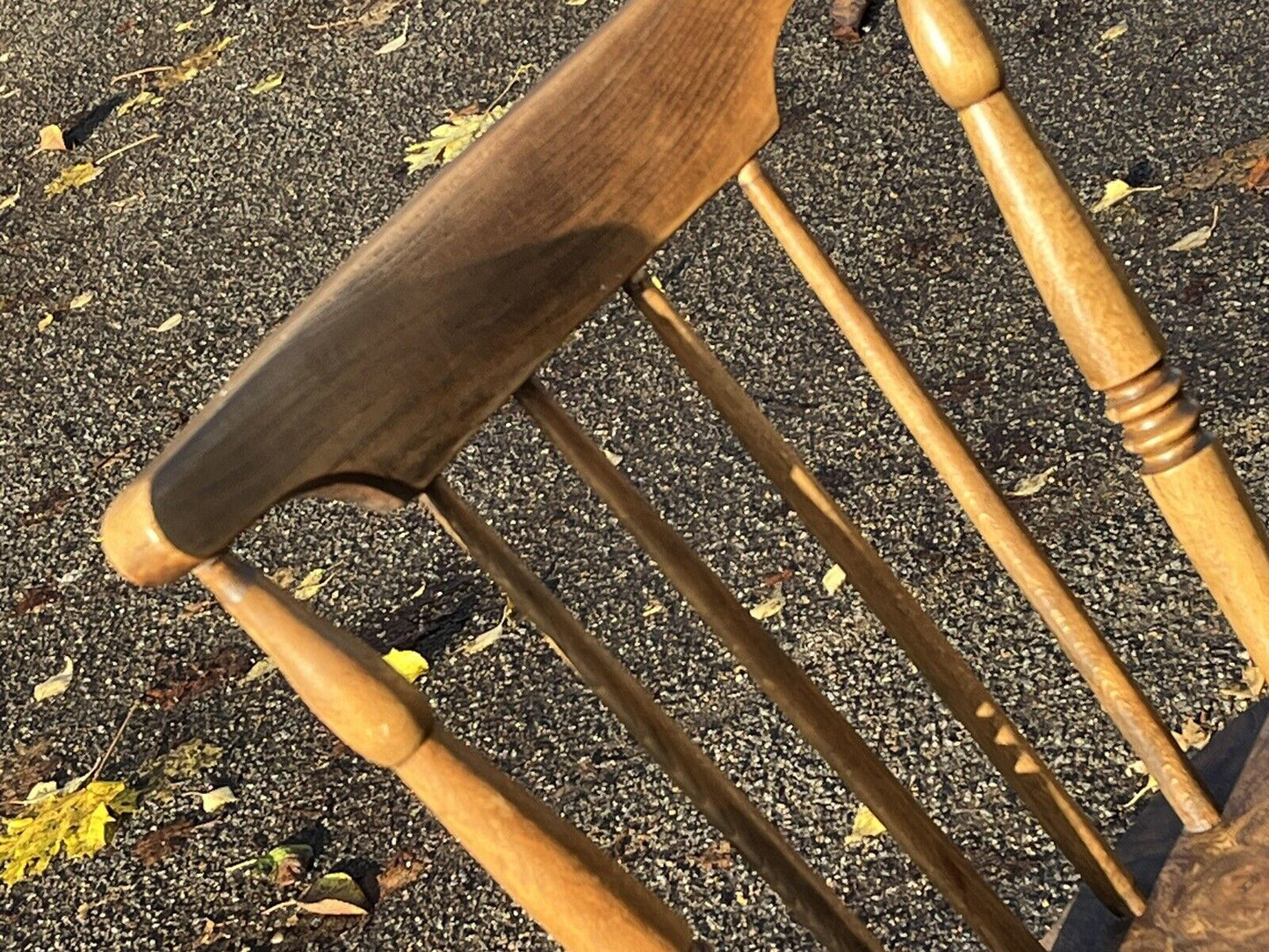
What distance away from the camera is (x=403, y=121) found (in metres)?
4.85

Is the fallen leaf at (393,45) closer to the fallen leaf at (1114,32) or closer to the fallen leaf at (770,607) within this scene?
the fallen leaf at (1114,32)

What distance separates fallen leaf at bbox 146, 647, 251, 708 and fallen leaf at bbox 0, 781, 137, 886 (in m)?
0.22

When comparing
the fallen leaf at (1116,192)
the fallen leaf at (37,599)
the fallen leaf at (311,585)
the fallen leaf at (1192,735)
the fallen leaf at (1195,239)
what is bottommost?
the fallen leaf at (1192,735)

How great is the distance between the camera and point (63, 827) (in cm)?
321

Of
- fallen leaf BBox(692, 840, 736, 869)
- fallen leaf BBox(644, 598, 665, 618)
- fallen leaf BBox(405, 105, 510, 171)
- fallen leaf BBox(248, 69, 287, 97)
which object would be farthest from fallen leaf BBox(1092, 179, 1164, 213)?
fallen leaf BBox(248, 69, 287, 97)

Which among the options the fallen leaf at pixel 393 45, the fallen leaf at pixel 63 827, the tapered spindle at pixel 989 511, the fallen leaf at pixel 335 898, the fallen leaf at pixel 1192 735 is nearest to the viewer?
the tapered spindle at pixel 989 511

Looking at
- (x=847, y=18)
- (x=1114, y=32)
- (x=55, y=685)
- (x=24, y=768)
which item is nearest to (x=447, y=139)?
(x=847, y=18)

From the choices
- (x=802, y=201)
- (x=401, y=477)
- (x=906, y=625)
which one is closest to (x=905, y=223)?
(x=802, y=201)

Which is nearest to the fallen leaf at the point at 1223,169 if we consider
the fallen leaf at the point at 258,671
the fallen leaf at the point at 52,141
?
the fallen leaf at the point at 258,671

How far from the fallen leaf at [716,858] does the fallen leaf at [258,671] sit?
3.61 ft

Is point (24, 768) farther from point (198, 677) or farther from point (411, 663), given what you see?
point (411, 663)

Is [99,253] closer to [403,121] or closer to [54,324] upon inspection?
[54,324]

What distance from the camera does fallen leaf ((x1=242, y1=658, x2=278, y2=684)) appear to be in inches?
132

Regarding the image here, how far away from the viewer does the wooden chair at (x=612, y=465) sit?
0.99 metres
